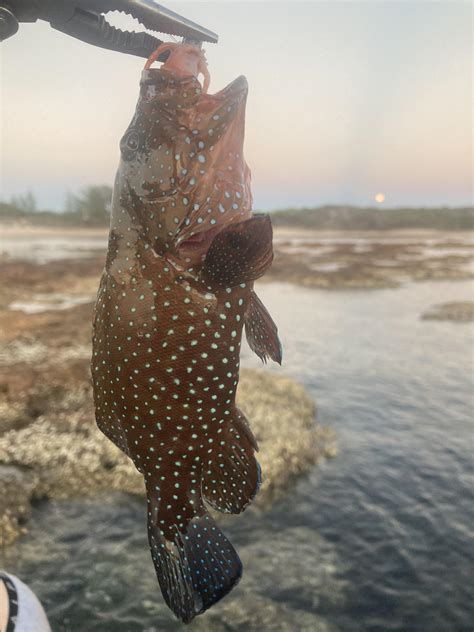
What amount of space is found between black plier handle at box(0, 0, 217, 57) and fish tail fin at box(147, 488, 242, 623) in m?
2.13

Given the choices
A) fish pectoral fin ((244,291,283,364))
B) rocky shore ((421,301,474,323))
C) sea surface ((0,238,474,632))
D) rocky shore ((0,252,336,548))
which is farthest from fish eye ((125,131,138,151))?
rocky shore ((421,301,474,323))

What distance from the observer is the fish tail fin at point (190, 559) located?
251 centimetres

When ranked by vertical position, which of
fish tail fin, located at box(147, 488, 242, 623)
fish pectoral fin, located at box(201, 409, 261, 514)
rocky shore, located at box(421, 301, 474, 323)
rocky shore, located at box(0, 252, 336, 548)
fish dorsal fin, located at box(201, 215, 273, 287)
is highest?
fish dorsal fin, located at box(201, 215, 273, 287)

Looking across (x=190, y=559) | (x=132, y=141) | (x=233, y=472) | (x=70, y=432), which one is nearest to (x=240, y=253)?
(x=132, y=141)

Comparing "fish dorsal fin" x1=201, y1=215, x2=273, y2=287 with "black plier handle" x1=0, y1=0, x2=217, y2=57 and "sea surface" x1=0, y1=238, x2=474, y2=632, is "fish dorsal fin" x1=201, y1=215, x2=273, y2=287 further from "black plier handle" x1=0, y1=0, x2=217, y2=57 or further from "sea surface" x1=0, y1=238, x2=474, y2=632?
"sea surface" x1=0, y1=238, x2=474, y2=632

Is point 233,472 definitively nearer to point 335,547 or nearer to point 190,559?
point 190,559

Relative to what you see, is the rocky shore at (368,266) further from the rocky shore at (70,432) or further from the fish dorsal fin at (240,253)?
the fish dorsal fin at (240,253)

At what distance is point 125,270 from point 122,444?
0.87 meters

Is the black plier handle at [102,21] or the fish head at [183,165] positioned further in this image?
the fish head at [183,165]

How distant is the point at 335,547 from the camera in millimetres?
8922

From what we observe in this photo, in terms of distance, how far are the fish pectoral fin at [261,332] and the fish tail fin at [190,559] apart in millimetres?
839

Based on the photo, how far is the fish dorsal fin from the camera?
219cm

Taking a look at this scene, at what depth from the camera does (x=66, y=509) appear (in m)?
9.59

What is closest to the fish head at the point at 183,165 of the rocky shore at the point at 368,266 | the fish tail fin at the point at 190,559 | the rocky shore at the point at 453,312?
the fish tail fin at the point at 190,559
